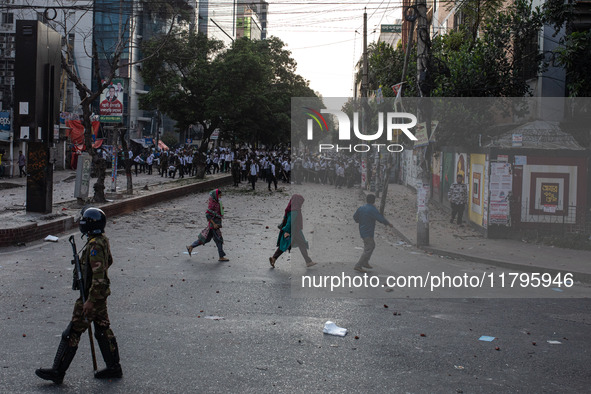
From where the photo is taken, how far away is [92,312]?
5.58m

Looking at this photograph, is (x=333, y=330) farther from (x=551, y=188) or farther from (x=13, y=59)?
(x=13, y=59)

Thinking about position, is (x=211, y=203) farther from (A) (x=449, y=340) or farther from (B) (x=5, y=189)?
(B) (x=5, y=189)

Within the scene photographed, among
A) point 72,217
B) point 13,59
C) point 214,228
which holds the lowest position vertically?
point 72,217

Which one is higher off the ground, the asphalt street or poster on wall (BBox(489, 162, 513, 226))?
poster on wall (BBox(489, 162, 513, 226))

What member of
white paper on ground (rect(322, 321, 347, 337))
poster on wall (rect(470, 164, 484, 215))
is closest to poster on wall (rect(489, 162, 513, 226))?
poster on wall (rect(470, 164, 484, 215))

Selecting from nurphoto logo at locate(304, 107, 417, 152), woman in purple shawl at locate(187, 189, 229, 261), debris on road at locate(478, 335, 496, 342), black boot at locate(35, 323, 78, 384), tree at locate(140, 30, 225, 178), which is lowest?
debris on road at locate(478, 335, 496, 342)

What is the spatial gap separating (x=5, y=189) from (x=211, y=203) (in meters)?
18.9

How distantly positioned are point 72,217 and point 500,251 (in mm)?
10754

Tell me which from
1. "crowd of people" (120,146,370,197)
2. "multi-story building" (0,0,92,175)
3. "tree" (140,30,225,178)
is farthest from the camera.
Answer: "crowd of people" (120,146,370,197)

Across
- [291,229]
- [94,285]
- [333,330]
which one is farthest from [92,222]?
[291,229]

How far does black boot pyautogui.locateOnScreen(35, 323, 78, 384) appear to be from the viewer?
5.46m

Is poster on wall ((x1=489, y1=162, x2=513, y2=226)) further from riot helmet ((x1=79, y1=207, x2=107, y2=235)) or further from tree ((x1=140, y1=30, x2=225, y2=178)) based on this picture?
tree ((x1=140, y1=30, x2=225, y2=178))

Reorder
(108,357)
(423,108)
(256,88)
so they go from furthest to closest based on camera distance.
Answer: (256,88), (423,108), (108,357)

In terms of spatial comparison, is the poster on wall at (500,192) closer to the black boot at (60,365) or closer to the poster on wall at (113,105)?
the poster on wall at (113,105)
